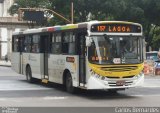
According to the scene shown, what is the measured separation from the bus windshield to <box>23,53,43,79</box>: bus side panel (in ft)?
20.6

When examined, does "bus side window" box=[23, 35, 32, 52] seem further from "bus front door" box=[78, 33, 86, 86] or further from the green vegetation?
the green vegetation

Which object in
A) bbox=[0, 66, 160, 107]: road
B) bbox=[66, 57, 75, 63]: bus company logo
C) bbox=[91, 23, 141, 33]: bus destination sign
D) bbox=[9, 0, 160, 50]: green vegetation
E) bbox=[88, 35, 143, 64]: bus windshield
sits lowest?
bbox=[0, 66, 160, 107]: road

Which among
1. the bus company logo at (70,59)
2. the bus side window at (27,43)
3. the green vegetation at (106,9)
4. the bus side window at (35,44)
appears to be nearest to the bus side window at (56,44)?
the bus company logo at (70,59)

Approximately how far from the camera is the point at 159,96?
19.1m

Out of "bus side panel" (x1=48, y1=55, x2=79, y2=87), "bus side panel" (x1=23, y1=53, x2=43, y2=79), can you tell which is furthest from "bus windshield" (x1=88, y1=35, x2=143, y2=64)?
"bus side panel" (x1=23, y1=53, x2=43, y2=79)

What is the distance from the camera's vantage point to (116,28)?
18.7 meters

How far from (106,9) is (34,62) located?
3164 cm

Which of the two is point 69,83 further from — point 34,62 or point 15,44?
point 15,44

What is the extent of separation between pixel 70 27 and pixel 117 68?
3.11m

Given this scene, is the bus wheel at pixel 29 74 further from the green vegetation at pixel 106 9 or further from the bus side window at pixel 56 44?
the green vegetation at pixel 106 9

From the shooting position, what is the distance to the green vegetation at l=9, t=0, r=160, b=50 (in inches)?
2178

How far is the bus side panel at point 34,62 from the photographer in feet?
80.0

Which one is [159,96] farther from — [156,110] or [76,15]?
[76,15]

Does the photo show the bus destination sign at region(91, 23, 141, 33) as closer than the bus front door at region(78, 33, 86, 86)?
Yes
